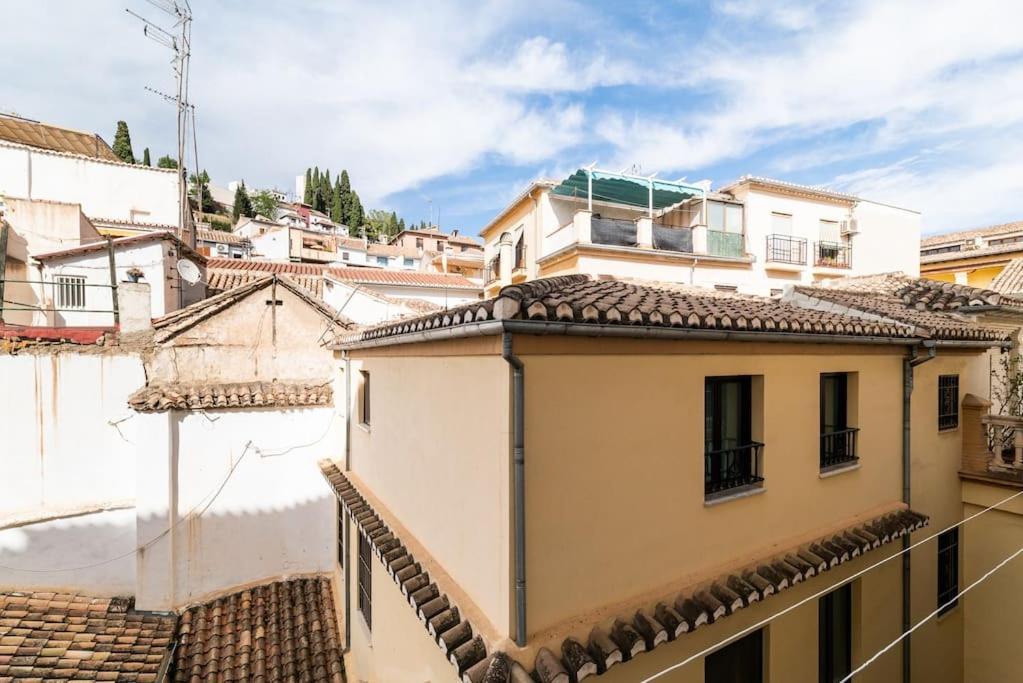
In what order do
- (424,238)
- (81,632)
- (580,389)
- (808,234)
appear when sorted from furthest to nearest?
(424,238)
(808,234)
(81,632)
(580,389)

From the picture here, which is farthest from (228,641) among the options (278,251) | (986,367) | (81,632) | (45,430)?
(278,251)

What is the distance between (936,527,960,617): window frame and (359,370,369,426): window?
31.1ft

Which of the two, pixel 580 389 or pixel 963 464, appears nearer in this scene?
pixel 580 389

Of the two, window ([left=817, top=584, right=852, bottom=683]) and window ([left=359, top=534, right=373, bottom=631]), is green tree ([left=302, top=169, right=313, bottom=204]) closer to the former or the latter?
window ([left=359, top=534, right=373, bottom=631])

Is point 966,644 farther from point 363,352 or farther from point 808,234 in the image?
point 808,234

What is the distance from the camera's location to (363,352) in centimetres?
736

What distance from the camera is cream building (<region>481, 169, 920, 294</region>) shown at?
55.2ft

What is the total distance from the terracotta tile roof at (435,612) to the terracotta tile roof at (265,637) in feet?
10.1

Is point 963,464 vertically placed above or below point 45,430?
below

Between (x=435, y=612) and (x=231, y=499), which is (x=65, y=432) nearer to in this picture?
(x=231, y=499)

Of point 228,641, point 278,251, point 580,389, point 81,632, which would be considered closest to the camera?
point 580,389

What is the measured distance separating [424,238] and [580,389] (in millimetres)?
46922

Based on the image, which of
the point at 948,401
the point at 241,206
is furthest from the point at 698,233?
the point at 241,206

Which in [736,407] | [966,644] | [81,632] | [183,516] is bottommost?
A: [966,644]
